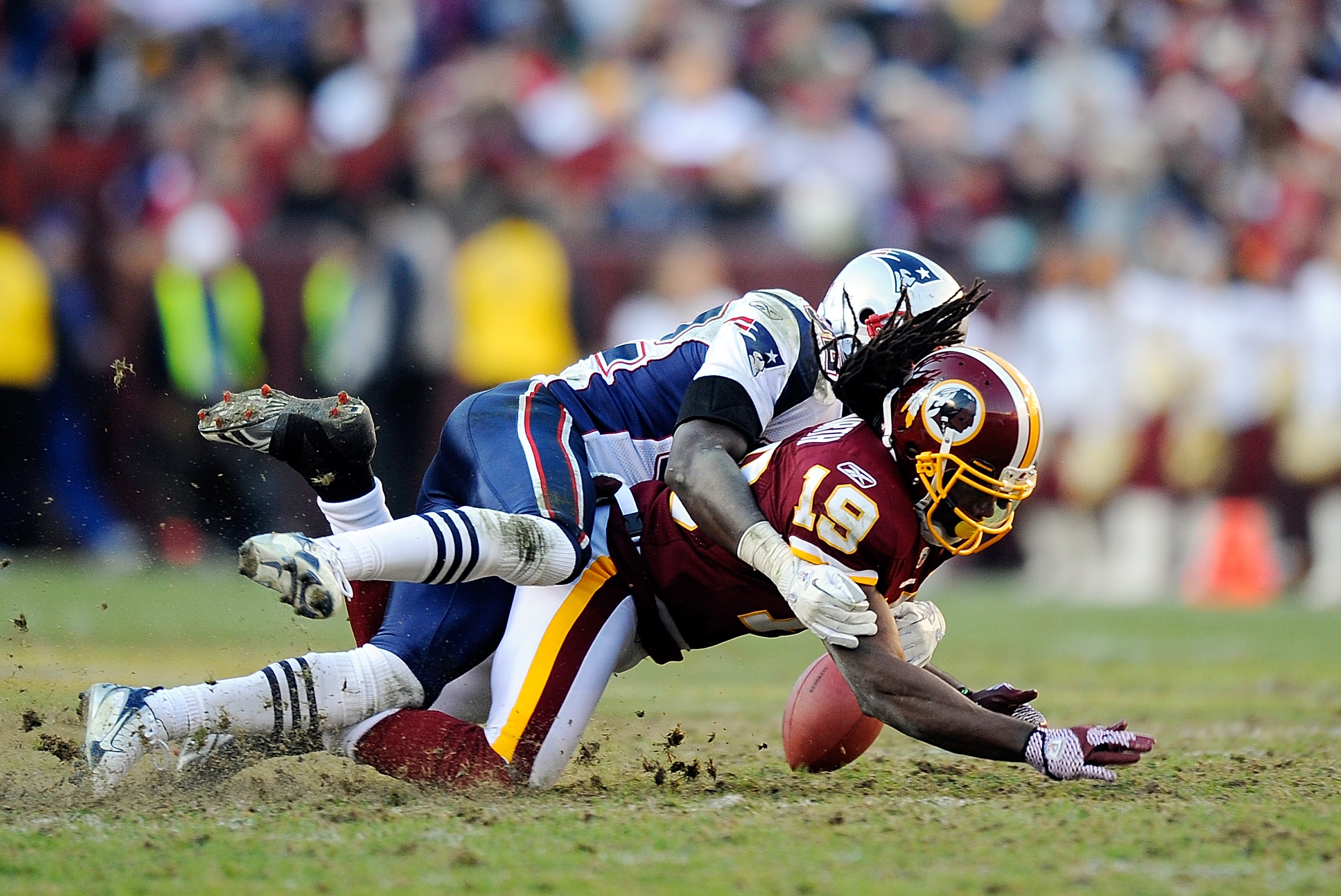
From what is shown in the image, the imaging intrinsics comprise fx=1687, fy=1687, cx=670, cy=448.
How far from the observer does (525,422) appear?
4.34 m

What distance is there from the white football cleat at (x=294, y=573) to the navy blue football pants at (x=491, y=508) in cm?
52

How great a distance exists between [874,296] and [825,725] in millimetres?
1116

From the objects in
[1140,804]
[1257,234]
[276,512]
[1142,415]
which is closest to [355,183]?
[276,512]

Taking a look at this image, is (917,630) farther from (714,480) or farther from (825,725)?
(714,480)

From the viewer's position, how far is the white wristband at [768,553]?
12.4 ft

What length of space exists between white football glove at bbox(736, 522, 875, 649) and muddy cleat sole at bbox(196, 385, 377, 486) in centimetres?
115

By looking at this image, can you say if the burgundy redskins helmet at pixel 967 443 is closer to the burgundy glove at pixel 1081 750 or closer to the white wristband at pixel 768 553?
the white wristband at pixel 768 553

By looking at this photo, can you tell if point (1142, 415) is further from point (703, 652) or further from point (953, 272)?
point (703, 652)

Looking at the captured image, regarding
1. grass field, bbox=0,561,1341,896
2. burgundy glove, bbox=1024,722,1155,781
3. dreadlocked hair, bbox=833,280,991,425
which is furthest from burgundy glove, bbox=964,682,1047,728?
dreadlocked hair, bbox=833,280,991,425

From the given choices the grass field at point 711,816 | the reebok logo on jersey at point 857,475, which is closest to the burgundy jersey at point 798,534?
the reebok logo on jersey at point 857,475

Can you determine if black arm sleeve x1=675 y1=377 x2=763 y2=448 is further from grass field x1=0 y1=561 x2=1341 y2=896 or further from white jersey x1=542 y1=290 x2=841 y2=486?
grass field x1=0 y1=561 x2=1341 y2=896

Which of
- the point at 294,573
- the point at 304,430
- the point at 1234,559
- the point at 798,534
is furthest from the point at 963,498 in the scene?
the point at 1234,559

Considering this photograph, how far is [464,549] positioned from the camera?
3914 mm

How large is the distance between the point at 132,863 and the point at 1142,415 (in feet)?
31.8
